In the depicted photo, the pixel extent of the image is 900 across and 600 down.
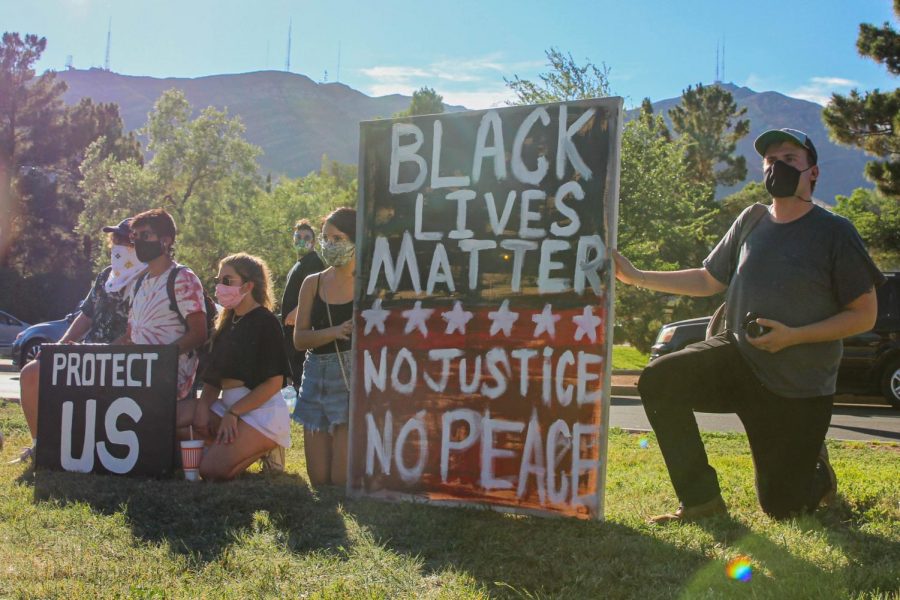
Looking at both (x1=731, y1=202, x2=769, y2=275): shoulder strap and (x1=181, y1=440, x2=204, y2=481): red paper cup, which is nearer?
(x1=731, y1=202, x2=769, y2=275): shoulder strap

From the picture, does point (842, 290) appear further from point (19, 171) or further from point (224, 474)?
point (19, 171)

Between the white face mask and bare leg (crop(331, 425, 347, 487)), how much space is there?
208 cm

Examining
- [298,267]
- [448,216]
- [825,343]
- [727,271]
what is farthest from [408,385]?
[298,267]

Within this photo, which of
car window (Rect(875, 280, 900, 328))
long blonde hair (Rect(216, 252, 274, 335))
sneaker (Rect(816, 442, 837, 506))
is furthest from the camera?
car window (Rect(875, 280, 900, 328))

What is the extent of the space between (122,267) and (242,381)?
164 centimetres

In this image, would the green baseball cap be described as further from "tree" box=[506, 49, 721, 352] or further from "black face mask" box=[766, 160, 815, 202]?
"tree" box=[506, 49, 721, 352]

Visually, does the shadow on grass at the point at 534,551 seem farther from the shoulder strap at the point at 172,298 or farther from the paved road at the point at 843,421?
the paved road at the point at 843,421

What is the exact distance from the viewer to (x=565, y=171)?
4609 millimetres

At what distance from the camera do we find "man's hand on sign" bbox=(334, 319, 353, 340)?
17.8 feet

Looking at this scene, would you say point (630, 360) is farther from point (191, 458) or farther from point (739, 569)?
point (739, 569)

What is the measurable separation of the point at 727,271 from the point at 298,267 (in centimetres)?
395

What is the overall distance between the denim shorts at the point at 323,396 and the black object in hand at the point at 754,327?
100 inches

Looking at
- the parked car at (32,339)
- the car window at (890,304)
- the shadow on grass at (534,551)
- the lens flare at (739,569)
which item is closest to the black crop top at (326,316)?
the shadow on grass at (534,551)

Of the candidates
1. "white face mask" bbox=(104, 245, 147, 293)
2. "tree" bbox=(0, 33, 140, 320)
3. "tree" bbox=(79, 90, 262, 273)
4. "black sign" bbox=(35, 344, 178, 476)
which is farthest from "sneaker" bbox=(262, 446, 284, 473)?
"tree" bbox=(0, 33, 140, 320)
